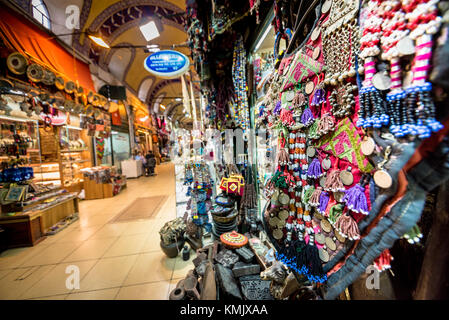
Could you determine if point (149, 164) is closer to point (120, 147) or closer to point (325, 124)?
point (120, 147)

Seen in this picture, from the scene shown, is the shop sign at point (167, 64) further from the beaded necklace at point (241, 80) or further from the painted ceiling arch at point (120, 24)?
the beaded necklace at point (241, 80)

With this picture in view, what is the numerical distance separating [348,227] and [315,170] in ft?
0.86

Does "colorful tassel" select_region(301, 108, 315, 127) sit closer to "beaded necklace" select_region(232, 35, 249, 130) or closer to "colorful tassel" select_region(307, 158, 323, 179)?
"colorful tassel" select_region(307, 158, 323, 179)

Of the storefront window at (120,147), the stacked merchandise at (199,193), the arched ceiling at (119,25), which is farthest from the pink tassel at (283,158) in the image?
the storefront window at (120,147)

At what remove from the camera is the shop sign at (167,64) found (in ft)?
10.7

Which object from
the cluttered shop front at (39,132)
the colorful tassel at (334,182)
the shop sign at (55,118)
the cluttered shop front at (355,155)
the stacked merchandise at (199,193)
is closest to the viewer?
the cluttered shop front at (355,155)

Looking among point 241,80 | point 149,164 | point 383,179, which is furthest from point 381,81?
point 149,164

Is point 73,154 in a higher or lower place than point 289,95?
lower

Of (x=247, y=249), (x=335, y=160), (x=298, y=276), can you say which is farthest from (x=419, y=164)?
(x=247, y=249)

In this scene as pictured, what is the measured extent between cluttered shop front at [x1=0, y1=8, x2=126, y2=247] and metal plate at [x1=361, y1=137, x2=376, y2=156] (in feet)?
15.5

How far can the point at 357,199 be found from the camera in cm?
54

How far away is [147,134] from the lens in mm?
13492

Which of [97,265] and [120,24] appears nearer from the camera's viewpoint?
[97,265]

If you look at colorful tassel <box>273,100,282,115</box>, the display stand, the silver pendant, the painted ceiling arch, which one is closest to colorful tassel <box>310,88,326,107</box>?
the silver pendant
